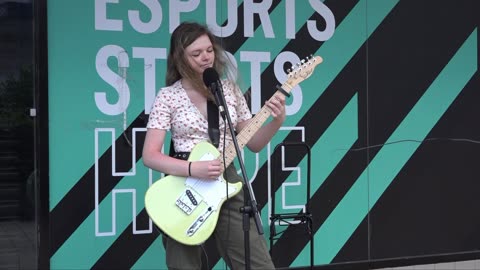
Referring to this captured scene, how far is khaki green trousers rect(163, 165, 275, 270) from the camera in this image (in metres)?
2.93

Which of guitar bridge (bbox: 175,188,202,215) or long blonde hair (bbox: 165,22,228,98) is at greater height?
long blonde hair (bbox: 165,22,228,98)

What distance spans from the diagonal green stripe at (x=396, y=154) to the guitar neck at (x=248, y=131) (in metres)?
1.89

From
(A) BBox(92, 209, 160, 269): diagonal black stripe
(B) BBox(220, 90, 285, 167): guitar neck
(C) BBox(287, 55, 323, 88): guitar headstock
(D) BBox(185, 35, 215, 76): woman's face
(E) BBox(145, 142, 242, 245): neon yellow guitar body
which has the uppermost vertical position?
(D) BBox(185, 35, 215, 76): woman's face

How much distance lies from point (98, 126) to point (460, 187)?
9.42 feet

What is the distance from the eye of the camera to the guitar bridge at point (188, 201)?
9.60ft

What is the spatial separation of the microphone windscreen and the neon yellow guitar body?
0.30 metres

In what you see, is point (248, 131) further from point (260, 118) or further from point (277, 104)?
point (277, 104)

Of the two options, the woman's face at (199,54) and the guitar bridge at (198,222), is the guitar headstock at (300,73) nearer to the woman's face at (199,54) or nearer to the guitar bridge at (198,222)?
the woman's face at (199,54)

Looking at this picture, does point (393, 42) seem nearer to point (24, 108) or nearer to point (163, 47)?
point (163, 47)

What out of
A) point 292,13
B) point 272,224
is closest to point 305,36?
point 292,13

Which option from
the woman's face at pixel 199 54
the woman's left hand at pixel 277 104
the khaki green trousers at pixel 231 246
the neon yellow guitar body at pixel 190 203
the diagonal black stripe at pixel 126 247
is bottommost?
the diagonal black stripe at pixel 126 247

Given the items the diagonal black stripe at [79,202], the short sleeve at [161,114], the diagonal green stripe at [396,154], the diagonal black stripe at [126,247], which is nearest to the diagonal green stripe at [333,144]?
the diagonal green stripe at [396,154]

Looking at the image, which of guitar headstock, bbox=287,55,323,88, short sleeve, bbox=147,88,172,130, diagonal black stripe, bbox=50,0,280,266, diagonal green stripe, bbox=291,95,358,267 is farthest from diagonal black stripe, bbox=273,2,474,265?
short sleeve, bbox=147,88,172,130

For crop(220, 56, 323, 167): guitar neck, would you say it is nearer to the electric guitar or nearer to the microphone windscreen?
the electric guitar
